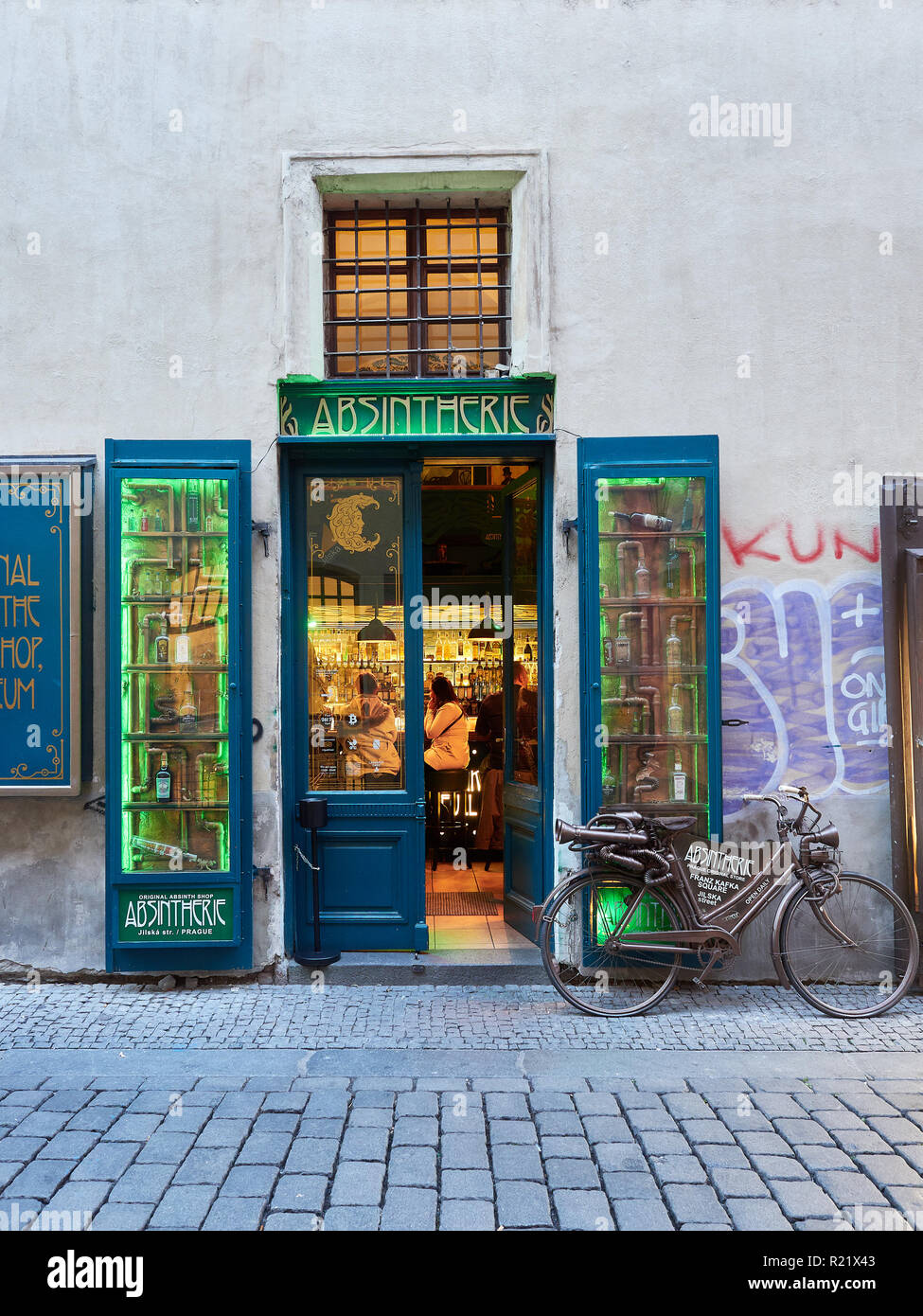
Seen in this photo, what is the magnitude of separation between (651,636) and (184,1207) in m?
3.95

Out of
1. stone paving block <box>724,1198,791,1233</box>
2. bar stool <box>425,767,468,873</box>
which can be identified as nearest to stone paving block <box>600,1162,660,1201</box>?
stone paving block <box>724,1198,791,1233</box>

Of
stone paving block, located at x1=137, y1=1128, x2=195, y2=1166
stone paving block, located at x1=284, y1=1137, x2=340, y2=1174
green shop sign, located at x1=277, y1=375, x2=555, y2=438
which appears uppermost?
green shop sign, located at x1=277, y1=375, x2=555, y2=438

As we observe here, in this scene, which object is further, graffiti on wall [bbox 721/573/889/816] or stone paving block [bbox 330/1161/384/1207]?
graffiti on wall [bbox 721/573/889/816]

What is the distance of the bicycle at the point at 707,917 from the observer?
5.54 meters

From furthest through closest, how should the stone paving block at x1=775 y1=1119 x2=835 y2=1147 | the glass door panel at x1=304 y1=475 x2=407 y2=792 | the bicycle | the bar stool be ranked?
1. the bar stool
2. the glass door panel at x1=304 y1=475 x2=407 y2=792
3. the bicycle
4. the stone paving block at x1=775 y1=1119 x2=835 y2=1147

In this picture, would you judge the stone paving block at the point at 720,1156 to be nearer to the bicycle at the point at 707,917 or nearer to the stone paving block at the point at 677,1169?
the stone paving block at the point at 677,1169

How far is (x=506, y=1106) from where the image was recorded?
4277 millimetres

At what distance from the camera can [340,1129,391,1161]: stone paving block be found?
3811mm

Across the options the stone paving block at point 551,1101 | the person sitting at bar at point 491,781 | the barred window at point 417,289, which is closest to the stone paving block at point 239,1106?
the stone paving block at point 551,1101

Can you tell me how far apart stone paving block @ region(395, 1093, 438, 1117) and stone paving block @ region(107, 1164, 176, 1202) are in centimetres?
101

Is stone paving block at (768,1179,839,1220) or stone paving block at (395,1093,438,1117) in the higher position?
stone paving block at (768,1179,839,1220)

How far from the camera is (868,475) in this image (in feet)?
19.8

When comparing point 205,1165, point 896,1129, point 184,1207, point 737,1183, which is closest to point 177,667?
point 205,1165

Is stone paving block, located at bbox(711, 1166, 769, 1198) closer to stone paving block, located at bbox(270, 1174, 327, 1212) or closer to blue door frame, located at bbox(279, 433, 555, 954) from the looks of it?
stone paving block, located at bbox(270, 1174, 327, 1212)
